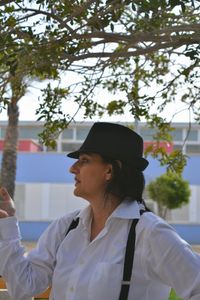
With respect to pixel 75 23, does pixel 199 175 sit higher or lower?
lower

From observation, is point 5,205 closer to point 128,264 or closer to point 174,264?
point 128,264

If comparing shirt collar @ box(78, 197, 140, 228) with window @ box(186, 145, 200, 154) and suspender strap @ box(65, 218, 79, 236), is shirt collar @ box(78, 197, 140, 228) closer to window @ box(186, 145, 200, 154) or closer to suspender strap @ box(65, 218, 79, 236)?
suspender strap @ box(65, 218, 79, 236)

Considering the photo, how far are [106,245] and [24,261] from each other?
368mm

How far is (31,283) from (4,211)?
0.31 m

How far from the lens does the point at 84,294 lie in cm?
236

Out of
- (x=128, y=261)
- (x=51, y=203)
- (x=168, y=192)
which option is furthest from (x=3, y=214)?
(x=51, y=203)

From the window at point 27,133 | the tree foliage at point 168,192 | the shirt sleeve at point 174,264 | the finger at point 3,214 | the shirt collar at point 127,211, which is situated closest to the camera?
the shirt sleeve at point 174,264

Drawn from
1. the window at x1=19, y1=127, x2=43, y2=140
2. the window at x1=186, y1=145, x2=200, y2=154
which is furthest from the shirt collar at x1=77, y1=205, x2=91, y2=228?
the window at x1=186, y1=145, x2=200, y2=154

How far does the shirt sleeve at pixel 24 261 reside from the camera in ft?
8.39

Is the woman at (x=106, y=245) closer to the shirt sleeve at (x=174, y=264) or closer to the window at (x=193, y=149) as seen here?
the shirt sleeve at (x=174, y=264)

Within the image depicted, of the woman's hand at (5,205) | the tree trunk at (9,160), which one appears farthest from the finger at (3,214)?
the tree trunk at (9,160)

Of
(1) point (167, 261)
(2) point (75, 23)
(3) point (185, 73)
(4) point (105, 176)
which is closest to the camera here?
(1) point (167, 261)

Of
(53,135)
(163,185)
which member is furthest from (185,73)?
(163,185)

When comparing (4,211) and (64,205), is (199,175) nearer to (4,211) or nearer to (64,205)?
(64,205)
